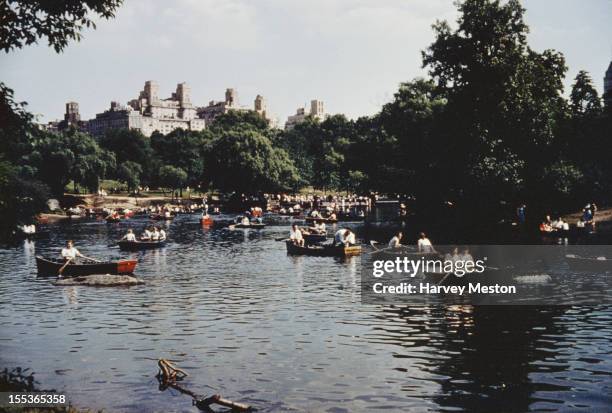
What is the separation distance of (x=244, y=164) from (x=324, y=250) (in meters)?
81.8

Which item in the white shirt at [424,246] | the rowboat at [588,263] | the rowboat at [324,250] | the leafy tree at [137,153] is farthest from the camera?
the leafy tree at [137,153]

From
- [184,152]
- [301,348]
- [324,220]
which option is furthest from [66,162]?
[301,348]

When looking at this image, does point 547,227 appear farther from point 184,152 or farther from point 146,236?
point 184,152

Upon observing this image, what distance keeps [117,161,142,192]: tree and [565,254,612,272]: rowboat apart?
11427cm

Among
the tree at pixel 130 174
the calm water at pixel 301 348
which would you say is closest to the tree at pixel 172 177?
the tree at pixel 130 174

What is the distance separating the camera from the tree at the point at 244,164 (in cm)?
13325

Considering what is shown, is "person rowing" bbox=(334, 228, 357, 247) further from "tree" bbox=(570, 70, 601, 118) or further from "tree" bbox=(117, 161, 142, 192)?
"tree" bbox=(117, 161, 142, 192)

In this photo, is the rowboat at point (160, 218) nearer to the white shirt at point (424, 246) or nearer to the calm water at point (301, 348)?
the calm water at point (301, 348)

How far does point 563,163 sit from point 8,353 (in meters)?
54.1

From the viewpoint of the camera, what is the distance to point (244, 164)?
132 metres

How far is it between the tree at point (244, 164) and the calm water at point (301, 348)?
9576cm

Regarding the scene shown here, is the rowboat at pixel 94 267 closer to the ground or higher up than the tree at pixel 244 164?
closer to the ground

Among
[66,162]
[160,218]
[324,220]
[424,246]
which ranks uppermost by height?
[66,162]

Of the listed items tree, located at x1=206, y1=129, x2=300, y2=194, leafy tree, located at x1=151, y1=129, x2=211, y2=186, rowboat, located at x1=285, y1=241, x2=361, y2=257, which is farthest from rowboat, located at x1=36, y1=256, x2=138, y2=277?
leafy tree, located at x1=151, y1=129, x2=211, y2=186
